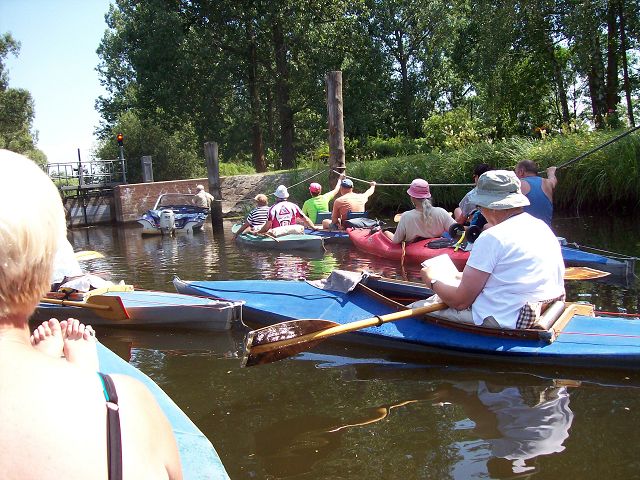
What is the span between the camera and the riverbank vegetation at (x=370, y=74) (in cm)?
1811

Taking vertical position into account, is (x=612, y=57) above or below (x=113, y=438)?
above

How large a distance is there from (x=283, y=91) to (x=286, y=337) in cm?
2285

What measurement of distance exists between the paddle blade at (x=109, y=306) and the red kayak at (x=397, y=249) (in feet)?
13.0

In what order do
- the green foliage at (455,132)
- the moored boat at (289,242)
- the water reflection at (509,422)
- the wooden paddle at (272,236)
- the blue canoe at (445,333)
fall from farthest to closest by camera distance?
the green foliage at (455,132), the wooden paddle at (272,236), the moored boat at (289,242), the blue canoe at (445,333), the water reflection at (509,422)

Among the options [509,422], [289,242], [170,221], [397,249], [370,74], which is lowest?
[509,422]

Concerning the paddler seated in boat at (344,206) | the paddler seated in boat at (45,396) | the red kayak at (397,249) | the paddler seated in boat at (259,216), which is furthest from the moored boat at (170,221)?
the paddler seated in boat at (45,396)

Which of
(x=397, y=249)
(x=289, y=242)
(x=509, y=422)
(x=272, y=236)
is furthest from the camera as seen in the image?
(x=272, y=236)

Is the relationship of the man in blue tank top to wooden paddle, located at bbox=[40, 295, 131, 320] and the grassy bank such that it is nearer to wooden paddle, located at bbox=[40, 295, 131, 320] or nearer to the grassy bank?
wooden paddle, located at bbox=[40, 295, 131, 320]

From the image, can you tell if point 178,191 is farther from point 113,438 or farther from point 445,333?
point 113,438

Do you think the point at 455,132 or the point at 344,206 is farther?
the point at 455,132

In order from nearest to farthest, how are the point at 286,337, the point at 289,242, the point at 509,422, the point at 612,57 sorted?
the point at 509,422 < the point at 286,337 < the point at 289,242 < the point at 612,57

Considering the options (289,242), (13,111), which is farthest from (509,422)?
(13,111)

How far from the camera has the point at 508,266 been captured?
4352 millimetres

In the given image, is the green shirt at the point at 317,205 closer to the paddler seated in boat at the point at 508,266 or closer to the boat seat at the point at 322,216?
the boat seat at the point at 322,216
